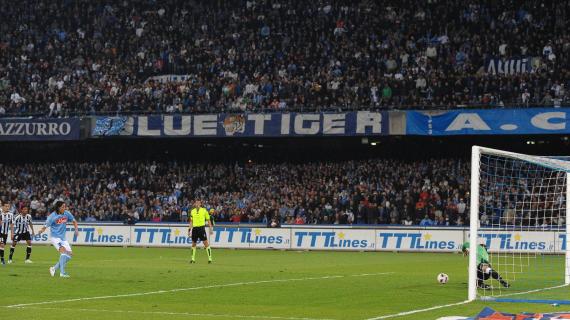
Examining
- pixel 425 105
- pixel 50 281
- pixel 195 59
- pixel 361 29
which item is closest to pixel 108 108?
pixel 195 59

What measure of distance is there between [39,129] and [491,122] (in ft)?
76.9

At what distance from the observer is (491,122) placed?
148 feet

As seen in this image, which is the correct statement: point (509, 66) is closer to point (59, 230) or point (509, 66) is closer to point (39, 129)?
point (39, 129)

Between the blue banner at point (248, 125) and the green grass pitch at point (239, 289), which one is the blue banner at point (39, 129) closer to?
the blue banner at point (248, 125)

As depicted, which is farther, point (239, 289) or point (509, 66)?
point (509, 66)

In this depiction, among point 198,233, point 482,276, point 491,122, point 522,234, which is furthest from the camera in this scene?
point 491,122

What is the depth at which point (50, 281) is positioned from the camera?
23047 mm

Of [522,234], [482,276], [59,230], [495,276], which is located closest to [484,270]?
[482,276]

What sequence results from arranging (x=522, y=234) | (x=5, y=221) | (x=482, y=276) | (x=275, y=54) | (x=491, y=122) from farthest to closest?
(x=275, y=54) → (x=491, y=122) → (x=522, y=234) → (x=5, y=221) → (x=482, y=276)

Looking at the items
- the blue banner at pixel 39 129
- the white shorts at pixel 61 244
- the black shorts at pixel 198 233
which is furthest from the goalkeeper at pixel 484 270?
the blue banner at pixel 39 129

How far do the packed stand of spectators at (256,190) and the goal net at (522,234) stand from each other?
5494 mm

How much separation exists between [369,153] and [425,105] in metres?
5.79

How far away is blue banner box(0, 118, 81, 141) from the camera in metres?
53.4

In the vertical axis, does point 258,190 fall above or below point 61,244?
above
